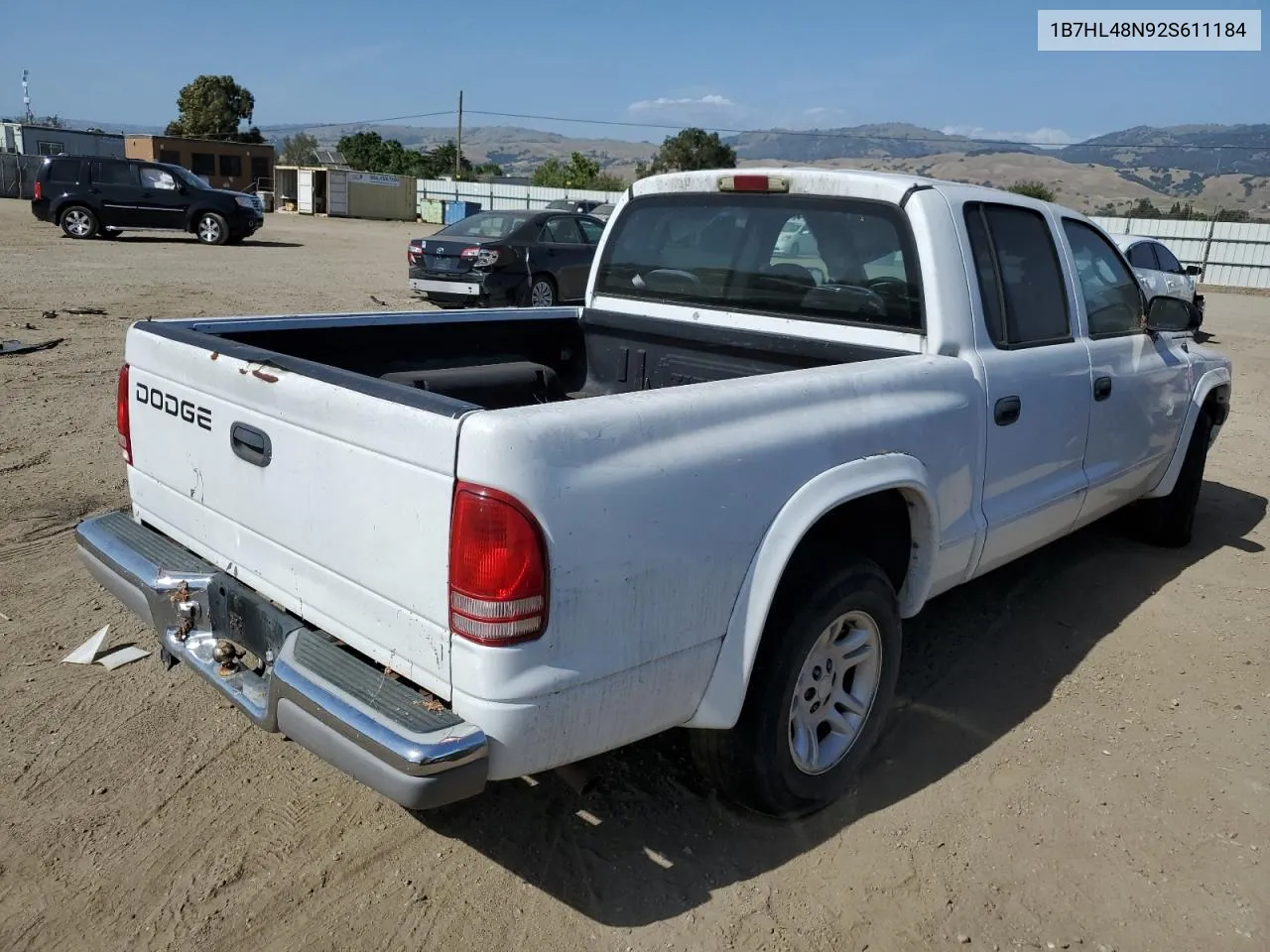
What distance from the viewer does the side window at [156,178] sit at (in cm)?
2198

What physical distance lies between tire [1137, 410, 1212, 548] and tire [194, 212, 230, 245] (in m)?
22.4

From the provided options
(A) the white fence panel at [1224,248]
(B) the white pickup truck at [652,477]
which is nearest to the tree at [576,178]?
(A) the white fence panel at [1224,248]

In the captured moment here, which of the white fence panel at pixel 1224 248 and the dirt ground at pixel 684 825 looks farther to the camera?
the white fence panel at pixel 1224 248

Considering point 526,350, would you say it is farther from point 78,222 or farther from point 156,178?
point 78,222

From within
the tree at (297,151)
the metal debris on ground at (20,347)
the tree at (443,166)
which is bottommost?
the metal debris on ground at (20,347)

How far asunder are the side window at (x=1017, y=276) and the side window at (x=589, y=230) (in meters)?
11.8

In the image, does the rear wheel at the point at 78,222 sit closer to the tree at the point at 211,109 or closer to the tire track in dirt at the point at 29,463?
the tire track in dirt at the point at 29,463

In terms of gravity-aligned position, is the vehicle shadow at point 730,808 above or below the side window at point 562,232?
below

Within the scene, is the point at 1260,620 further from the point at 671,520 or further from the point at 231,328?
the point at 231,328

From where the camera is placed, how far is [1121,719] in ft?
12.5

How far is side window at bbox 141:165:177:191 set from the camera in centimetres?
2198

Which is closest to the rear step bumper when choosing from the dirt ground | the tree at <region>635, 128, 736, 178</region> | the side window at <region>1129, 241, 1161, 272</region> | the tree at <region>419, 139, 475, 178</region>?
the dirt ground

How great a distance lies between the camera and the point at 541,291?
1465cm

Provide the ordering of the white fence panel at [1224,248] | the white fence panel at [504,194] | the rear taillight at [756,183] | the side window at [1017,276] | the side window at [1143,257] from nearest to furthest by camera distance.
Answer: the side window at [1017,276], the rear taillight at [756,183], the side window at [1143,257], the white fence panel at [1224,248], the white fence panel at [504,194]
